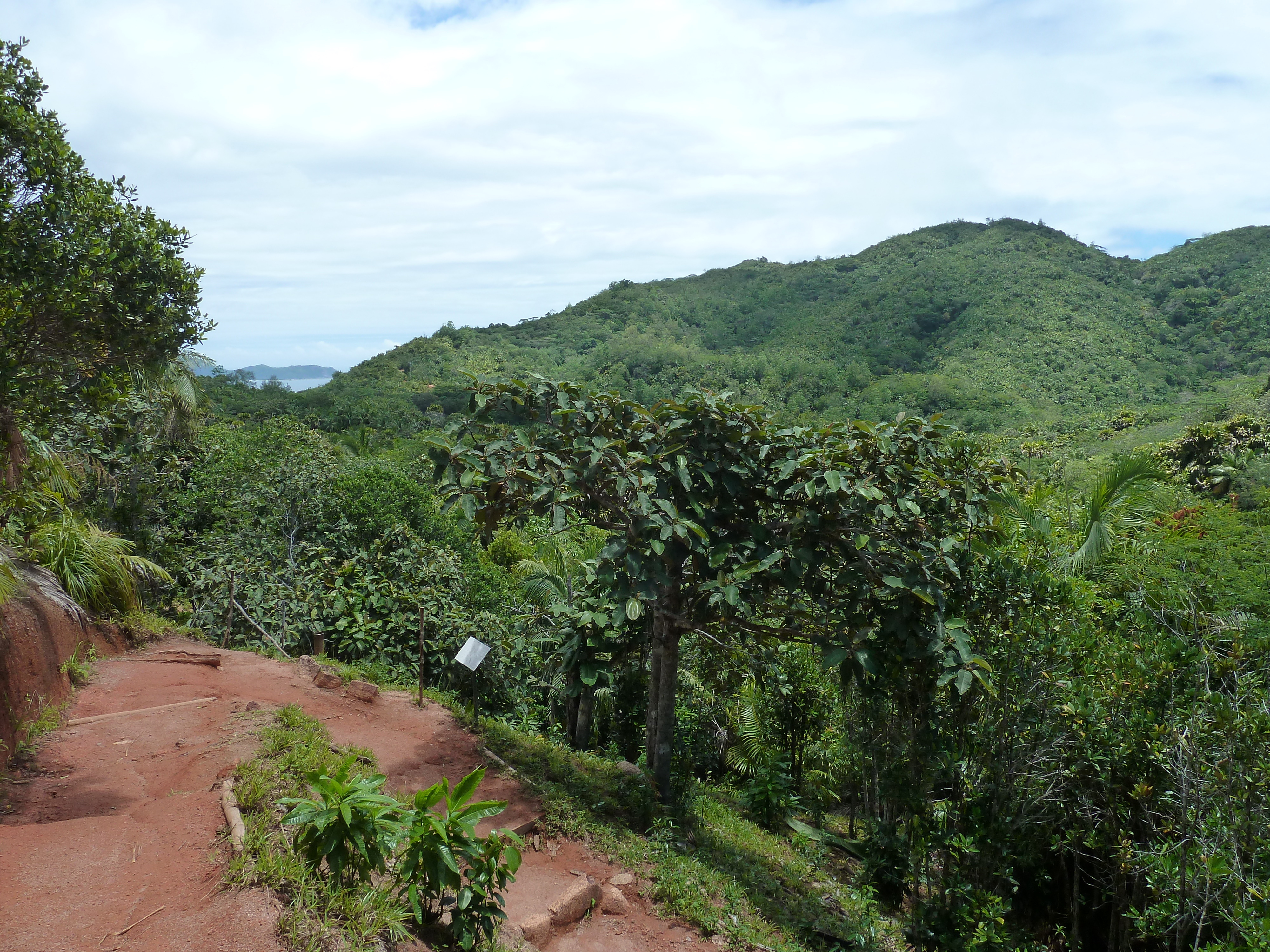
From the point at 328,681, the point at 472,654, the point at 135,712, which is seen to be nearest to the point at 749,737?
the point at 472,654

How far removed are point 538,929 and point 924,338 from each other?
59259 millimetres

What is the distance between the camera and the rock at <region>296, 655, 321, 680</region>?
25.9 feet

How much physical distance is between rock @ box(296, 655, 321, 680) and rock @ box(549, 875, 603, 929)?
13.6 feet

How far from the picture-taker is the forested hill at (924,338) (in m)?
44.5

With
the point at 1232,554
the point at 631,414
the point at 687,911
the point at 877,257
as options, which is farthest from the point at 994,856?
the point at 877,257

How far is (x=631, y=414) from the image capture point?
18.5 feet

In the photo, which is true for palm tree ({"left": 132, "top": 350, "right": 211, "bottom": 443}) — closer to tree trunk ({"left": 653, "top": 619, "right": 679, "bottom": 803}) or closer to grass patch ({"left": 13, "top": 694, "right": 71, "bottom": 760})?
grass patch ({"left": 13, "top": 694, "right": 71, "bottom": 760})

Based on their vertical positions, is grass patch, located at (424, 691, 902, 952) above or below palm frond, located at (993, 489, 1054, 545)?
below

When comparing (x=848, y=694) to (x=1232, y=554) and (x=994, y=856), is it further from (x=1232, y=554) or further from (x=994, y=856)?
(x=1232, y=554)

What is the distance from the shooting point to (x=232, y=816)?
160 inches

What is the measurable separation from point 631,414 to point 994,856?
4029 mm

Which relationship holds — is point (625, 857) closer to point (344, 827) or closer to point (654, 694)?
point (654, 694)

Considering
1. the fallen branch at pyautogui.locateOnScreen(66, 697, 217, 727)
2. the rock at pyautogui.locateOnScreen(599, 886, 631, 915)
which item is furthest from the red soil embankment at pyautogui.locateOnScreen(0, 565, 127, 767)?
the rock at pyautogui.locateOnScreen(599, 886, 631, 915)

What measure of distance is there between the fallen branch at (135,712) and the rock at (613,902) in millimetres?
3898
